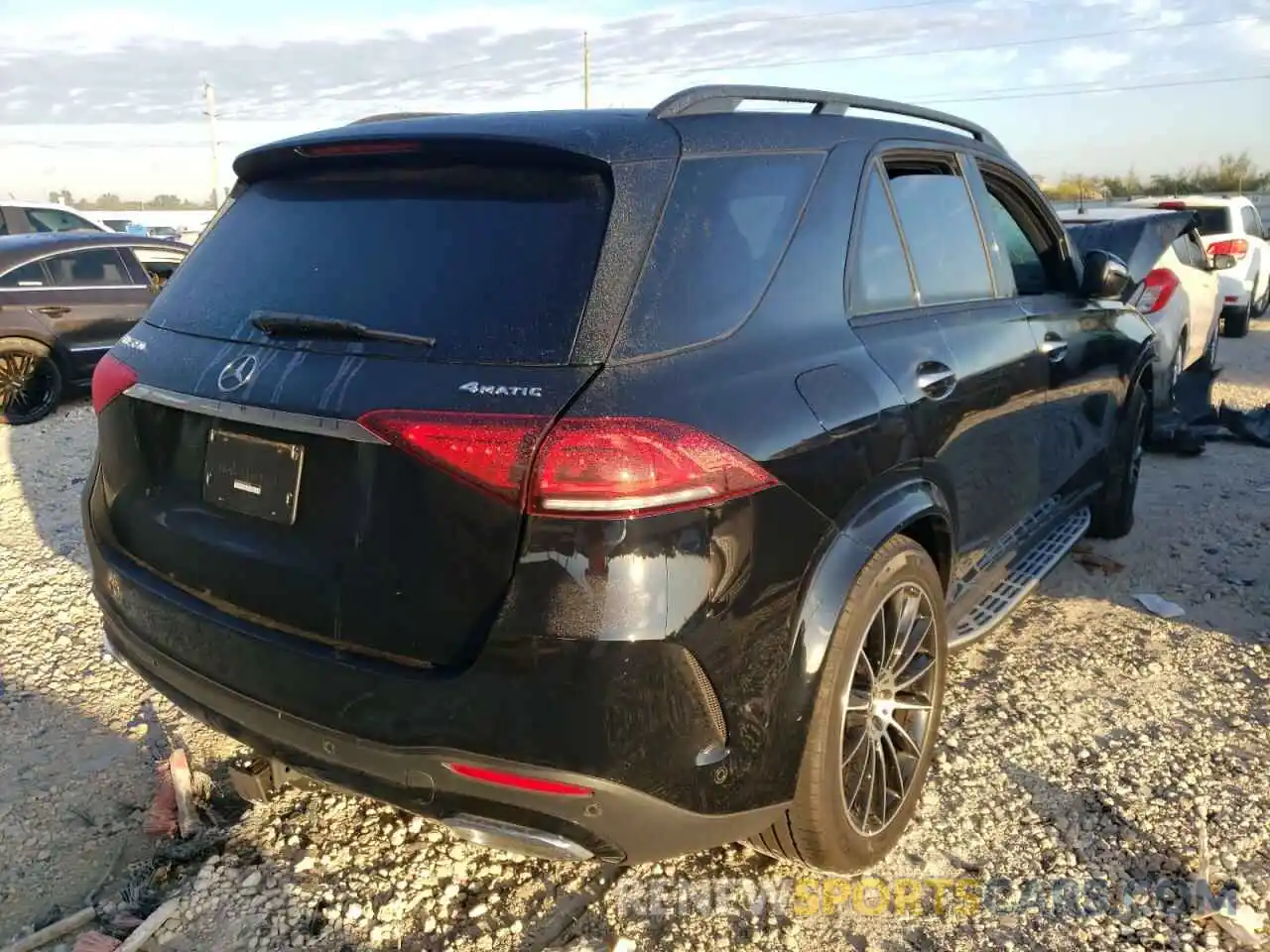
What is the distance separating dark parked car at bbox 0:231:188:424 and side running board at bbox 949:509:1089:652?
23.1 feet

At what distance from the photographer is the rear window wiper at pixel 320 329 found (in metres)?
1.97

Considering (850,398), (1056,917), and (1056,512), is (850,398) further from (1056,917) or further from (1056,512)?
(1056,512)

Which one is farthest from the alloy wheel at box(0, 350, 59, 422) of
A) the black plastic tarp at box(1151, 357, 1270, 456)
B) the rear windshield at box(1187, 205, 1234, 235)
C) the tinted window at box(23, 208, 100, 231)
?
the rear windshield at box(1187, 205, 1234, 235)

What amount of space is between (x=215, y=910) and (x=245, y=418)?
1248 mm

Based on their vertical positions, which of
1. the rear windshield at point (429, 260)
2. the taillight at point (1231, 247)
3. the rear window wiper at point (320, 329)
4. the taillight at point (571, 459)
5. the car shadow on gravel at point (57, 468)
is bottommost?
the car shadow on gravel at point (57, 468)

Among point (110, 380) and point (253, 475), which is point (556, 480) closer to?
point (253, 475)

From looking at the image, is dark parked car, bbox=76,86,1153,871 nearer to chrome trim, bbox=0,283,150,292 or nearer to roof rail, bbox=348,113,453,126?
roof rail, bbox=348,113,453,126

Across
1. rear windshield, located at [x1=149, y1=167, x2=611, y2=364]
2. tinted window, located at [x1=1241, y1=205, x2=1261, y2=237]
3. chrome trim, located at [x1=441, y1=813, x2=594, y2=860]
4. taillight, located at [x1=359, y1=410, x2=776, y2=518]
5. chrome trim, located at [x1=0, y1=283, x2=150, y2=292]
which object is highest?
rear windshield, located at [x1=149, y1=167, x2=611, y2=364]

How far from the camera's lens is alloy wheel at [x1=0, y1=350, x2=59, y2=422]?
323 inches

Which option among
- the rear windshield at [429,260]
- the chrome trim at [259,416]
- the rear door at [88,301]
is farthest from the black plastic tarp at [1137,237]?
the rear door at [88,301]

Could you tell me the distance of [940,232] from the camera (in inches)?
122

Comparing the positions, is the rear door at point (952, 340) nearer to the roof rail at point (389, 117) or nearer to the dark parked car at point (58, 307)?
the roof rail at point (389, 117)

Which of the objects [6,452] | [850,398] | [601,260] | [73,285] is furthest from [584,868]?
[73,285]

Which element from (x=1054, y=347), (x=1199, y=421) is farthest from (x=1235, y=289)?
→ (x=1054, y=347)
